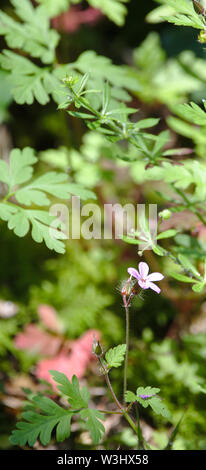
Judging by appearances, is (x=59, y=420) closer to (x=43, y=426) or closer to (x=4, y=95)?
(x=43, y=426)

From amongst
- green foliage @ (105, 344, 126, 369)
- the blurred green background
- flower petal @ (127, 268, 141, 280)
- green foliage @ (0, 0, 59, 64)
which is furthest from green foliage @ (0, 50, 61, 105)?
green foliage @ (105, 344, 126, 369)

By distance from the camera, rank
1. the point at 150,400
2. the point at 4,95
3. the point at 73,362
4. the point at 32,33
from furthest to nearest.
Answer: the point at 4,95 < the point at 73,362 < the point at 32,33 < the point at 150,400

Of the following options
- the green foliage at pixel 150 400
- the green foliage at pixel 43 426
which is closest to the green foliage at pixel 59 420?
the green foliage at pixel 43 426

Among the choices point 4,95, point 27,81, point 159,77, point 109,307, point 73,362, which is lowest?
point 73,362

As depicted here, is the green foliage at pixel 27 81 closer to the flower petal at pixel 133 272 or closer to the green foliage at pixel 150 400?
the flower petal at pixel 133 272

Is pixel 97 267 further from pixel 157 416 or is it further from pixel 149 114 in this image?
pixel 149 114

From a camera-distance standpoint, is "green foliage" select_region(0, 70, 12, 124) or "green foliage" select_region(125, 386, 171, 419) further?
"green foliage" select_region(0, 70, 12, 124)

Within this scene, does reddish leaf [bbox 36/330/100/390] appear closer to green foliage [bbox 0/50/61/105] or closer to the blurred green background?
the blurred green background

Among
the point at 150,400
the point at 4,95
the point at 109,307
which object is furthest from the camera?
the point at 4,95

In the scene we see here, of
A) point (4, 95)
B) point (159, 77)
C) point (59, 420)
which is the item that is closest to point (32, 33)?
point (4, 95)
